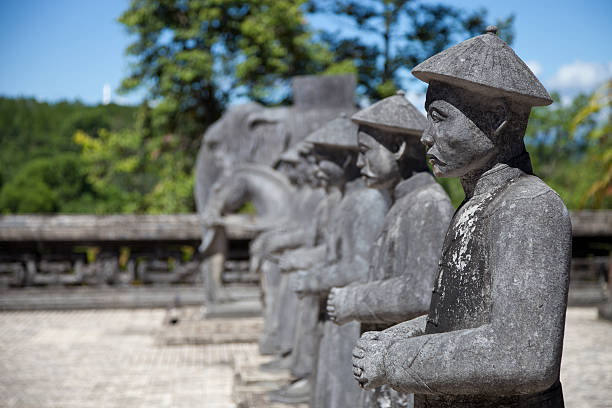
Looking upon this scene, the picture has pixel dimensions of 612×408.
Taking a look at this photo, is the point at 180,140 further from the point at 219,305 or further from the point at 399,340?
the point at 399,340

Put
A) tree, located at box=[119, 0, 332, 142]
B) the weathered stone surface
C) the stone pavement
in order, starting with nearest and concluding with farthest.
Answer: the stone pavement
the weathered stone surface
tree, located at box=[119, 0, 332, 142]

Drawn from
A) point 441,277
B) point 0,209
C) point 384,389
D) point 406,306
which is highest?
point 441,277

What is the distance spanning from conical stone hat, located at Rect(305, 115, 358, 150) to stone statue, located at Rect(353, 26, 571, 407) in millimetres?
2195

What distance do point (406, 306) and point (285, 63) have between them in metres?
13.5

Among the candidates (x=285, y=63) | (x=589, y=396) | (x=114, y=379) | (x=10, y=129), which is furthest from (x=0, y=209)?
(x=589, y=396)

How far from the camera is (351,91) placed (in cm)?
905

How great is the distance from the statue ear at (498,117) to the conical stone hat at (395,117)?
1199 millimetres

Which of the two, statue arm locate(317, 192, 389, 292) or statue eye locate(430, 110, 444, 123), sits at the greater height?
statue eye locate(430, 110, 444, 123)

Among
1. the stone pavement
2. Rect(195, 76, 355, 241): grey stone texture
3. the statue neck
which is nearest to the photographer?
the statue neck

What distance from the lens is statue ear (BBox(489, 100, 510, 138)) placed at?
7.89 ft

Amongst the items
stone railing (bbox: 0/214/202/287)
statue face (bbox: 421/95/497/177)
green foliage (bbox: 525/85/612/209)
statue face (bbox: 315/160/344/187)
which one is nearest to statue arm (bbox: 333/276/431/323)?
statue face (bbox: 421/95/497/177)

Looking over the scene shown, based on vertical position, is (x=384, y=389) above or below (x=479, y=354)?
below

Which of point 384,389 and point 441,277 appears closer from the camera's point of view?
point 441,277

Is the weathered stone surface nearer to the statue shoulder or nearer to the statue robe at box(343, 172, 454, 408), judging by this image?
the statue robe at box(343, 172, 454, 408)
